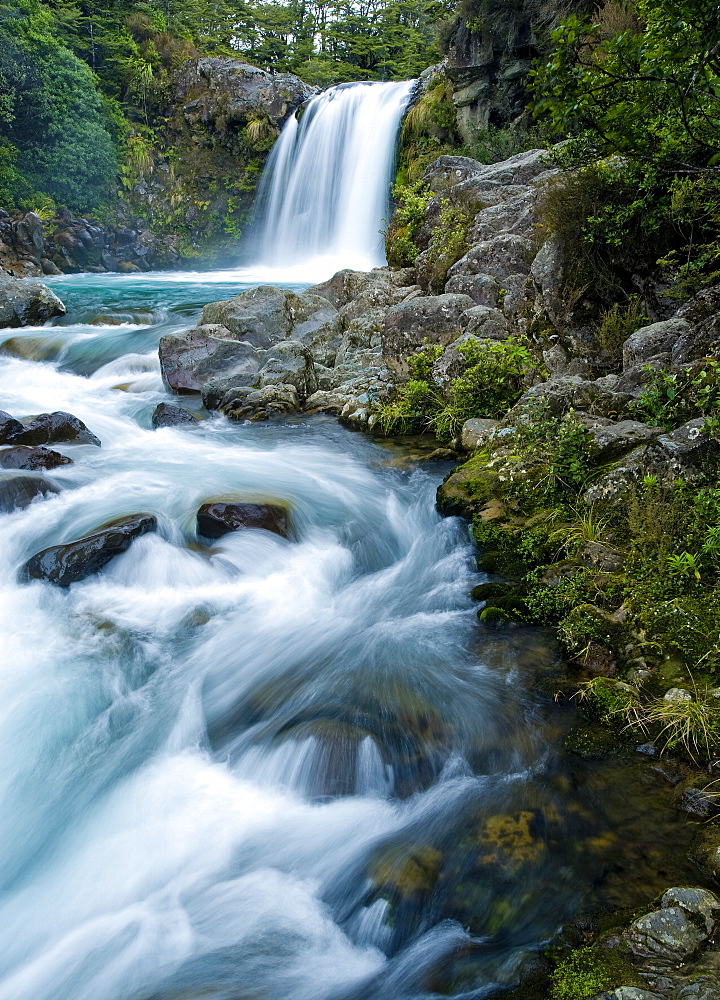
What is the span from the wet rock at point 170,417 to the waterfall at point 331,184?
36.8 ft

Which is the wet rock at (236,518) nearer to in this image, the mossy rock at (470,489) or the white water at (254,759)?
the white water at (254,759)

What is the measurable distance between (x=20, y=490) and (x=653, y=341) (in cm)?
699

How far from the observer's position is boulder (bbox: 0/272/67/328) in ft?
48.2

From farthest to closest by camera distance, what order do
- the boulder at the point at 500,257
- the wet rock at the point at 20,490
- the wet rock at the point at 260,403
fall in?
the wet rock at the point at 260,403 < the boulder at the point at 500,257 < the wet rock at the point at 20,490

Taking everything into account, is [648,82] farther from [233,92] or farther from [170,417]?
[233,92]

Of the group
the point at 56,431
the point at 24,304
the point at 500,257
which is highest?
the point at 500,257

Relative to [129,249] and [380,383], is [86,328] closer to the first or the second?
[380,383]

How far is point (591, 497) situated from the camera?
5.49 m

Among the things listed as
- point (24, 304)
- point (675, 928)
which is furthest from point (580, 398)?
point (24, 304)

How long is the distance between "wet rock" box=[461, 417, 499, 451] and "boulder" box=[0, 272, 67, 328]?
1151cm

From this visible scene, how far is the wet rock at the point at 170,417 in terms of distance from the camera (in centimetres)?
1016

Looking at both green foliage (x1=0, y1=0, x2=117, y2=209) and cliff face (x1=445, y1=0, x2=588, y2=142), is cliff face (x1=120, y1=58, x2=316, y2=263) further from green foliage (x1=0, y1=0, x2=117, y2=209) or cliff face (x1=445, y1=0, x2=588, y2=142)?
cliff face (x1=445, y1=0, x2=588, y2=142)

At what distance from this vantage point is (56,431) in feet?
29.9

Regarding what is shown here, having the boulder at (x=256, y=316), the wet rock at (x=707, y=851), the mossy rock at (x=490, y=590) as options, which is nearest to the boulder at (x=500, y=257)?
the boulder at (x=256, y=316)
